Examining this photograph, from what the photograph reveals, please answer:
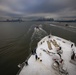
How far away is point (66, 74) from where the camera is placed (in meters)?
8.58

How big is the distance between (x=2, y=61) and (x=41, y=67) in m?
11.9

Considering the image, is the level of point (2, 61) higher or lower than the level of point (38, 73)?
lower

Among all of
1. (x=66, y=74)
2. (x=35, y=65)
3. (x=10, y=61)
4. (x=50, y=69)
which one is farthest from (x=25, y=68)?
(x=10, y=61)

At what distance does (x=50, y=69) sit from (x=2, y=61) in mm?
13065

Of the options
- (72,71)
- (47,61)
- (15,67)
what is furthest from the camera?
(15,67)

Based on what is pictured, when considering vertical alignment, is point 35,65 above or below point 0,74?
above

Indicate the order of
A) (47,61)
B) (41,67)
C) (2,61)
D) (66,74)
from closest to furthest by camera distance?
(66,74) < (41,67) < (47,61) < (2,61)

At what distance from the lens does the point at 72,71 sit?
943 cm

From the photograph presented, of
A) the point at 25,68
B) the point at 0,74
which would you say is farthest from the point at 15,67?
the point at 25,68

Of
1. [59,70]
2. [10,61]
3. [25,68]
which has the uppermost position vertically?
[59,70]

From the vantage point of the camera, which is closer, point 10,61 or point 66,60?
point 66,60

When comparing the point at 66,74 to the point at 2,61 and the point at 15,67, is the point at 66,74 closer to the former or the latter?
the point at 15,67

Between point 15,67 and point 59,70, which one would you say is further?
point 15,67

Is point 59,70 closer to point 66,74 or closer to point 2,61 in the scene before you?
point 66,74
